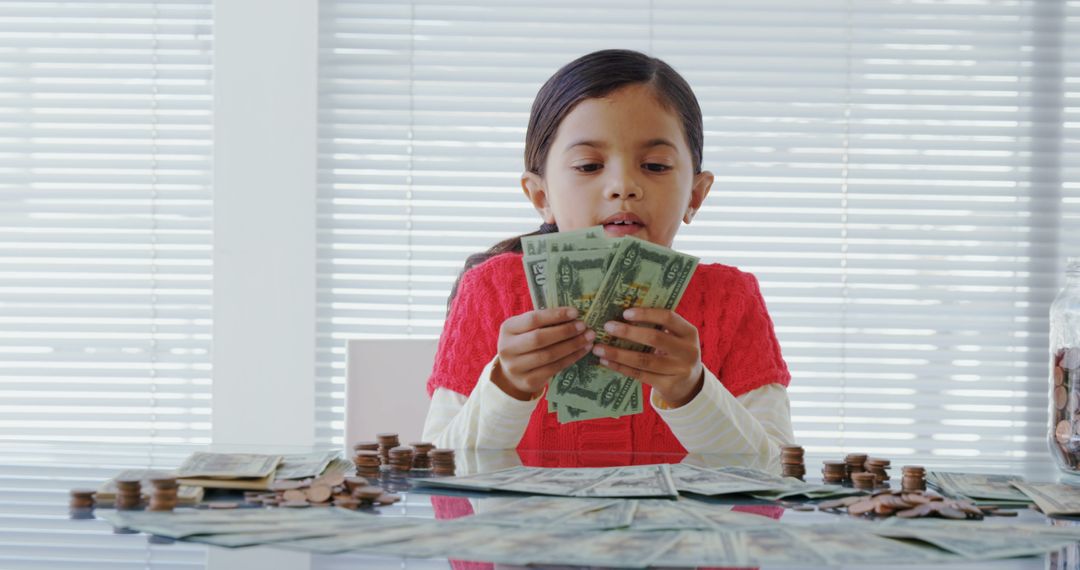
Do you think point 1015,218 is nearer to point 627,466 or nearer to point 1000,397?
point 1000,397

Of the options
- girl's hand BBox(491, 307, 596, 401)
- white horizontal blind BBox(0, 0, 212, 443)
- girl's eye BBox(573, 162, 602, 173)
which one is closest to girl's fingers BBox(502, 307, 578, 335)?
girl's hand BBox(491, 307, 596, 401)

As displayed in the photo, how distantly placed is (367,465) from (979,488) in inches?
26.1

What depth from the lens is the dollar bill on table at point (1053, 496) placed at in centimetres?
102

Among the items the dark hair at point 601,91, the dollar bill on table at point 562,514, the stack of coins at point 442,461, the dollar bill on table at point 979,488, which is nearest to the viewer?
the dollar bill on table at point 562,514

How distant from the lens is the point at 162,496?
0.92 metres

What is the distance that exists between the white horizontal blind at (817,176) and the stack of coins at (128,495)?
2.53 meters

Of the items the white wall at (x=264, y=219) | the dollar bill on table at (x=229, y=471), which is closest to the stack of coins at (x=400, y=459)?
the dollar bill on table at (x=229, y=471)

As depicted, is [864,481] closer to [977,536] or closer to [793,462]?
[793,462]

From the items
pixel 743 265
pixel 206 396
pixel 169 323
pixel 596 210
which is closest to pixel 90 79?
pixel 169 323

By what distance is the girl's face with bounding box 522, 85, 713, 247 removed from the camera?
63.6 inches

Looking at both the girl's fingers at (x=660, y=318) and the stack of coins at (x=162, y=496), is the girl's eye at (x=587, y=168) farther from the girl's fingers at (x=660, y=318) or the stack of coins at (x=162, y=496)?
the stack of coins at (x=162, y=496)

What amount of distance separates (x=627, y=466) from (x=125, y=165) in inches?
109

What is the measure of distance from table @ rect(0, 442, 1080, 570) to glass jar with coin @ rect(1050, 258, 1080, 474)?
0.32 feet

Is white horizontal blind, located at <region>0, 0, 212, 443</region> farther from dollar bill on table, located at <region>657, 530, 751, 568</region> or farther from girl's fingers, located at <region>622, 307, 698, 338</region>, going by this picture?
dollar bill on table, located at <region>657, 530, 751, 568</region>
